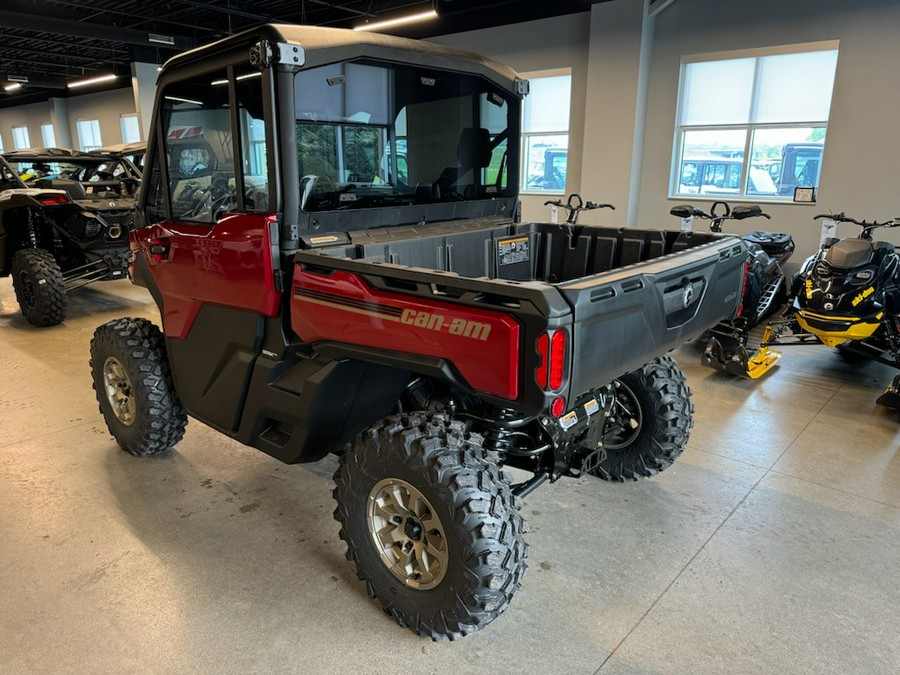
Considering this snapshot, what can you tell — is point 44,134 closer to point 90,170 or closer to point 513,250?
point 90,170

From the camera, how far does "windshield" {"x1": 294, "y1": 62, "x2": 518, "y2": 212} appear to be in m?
2.58

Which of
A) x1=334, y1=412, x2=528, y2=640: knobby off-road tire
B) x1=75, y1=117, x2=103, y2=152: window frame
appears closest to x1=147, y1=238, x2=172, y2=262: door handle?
x1=334, y1=412, x2=528, y2=640: knobby off-road tire

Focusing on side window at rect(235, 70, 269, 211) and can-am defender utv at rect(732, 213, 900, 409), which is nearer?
side window at rect(235, 70, 269, 211)

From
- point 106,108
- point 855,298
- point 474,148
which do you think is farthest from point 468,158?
point 106,108

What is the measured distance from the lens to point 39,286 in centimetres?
644

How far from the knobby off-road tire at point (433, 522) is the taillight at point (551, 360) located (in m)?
0.47

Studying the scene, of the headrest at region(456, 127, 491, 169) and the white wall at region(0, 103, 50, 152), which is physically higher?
the white wall at region(0, 103, 50, 152)

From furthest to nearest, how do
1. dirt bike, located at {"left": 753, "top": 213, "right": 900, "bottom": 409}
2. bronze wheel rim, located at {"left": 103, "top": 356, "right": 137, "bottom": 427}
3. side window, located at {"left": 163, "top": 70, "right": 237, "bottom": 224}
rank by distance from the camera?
dirt bike, located at {"left": 753, "top": 213, "right": 900, "bottom": 409}
bronze wheel rim, located at {"left": 103, "top": 356, "right": 137, "bottom": 427}
side window, located at {"left": 163, "top": 70, "right": 237, "bottom": 224}

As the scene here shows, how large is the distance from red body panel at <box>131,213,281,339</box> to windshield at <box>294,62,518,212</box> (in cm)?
29

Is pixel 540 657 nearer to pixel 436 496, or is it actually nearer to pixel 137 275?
pixel 436 496

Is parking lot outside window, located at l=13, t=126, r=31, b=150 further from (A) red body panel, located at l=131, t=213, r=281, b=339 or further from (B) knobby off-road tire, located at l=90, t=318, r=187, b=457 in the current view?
(A) red body panel, located at l=131, t=213, r=281, b=339

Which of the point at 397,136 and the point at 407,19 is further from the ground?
the point at 407,19

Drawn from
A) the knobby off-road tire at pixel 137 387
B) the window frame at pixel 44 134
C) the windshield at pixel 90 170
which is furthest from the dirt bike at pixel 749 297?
the window frame at pixel 44 134

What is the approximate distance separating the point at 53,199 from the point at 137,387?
13.9 feet
